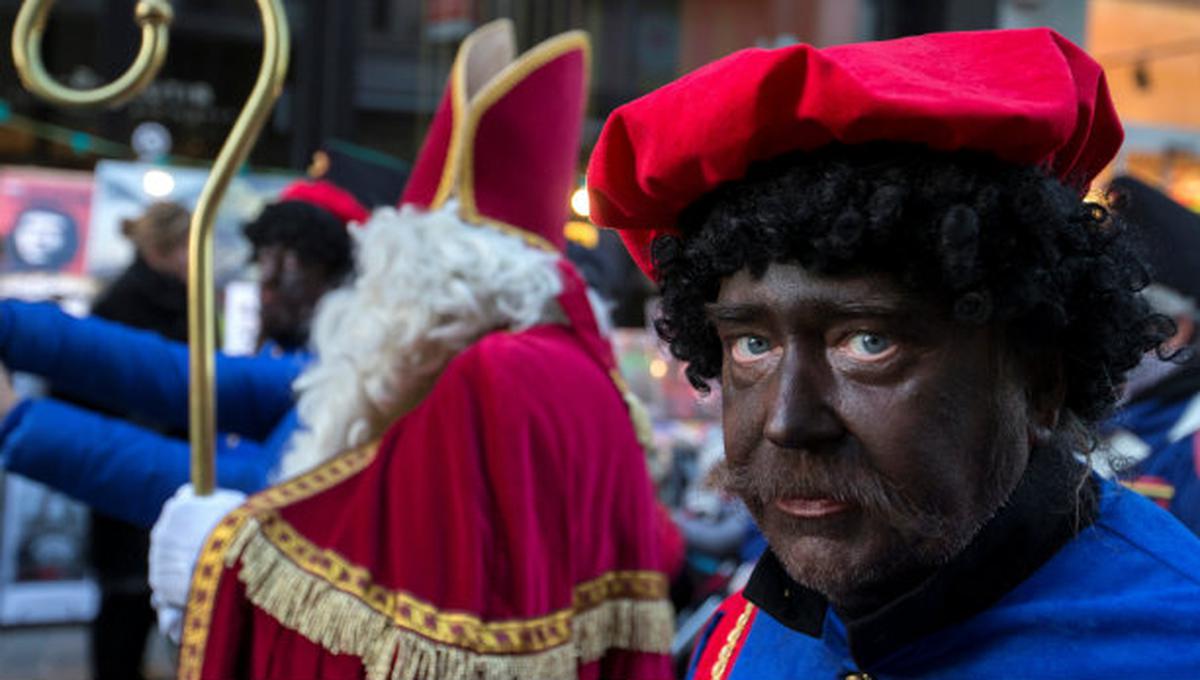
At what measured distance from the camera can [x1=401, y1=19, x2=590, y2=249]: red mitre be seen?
288 cm

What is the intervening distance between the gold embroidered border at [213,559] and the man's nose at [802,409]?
4.71ft

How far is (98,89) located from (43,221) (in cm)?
425

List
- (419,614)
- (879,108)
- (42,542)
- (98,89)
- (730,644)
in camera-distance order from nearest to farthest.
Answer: (879,108)
(730,644)
(419,614)
(98,89)
(42,542)

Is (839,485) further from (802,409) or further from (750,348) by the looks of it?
(750,348)

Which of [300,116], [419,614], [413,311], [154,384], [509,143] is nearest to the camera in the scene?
[419,614]

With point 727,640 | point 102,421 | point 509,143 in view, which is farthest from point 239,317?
point 727,640

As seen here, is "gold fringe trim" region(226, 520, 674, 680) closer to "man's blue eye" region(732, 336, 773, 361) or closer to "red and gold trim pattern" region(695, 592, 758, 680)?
"red and gold trim pattern" region(695, 592, 758, 680)

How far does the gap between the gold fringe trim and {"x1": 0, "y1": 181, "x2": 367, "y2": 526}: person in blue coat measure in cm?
69

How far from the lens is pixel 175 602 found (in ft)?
8.64

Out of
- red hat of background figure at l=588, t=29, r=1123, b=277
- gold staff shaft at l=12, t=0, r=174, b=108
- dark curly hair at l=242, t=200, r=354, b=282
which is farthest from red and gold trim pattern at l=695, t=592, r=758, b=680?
dark curly hair at l=242, t=200, r=354, b=282

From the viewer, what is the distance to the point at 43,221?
629 centimetres

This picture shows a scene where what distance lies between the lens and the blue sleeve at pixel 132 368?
281 cm

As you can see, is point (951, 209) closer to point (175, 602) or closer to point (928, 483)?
point (928, 483)

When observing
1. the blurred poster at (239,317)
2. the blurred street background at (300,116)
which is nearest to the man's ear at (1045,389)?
the blurred street background at (300,116)
